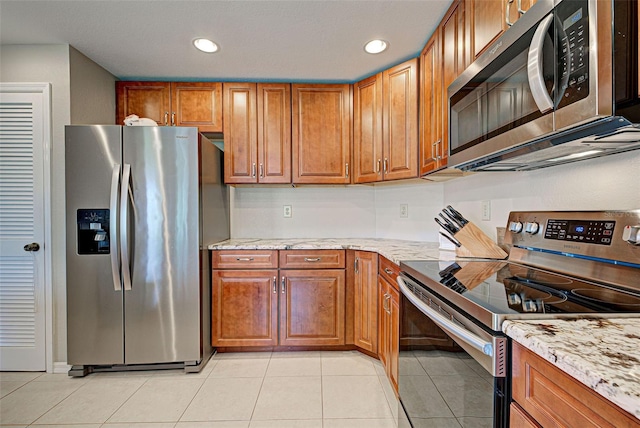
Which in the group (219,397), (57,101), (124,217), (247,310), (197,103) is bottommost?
(219,397)

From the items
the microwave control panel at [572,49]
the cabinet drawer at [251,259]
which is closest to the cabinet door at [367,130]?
the cabinet drawer at [251,259]

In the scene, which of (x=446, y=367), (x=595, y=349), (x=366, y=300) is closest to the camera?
(x=595, y=349)

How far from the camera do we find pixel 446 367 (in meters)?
0.95

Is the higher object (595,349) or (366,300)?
(595,349)

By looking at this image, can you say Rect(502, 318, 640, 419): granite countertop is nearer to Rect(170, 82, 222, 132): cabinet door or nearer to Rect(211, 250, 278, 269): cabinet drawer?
Rect(211, 250, 278, 269): cabinet drawer

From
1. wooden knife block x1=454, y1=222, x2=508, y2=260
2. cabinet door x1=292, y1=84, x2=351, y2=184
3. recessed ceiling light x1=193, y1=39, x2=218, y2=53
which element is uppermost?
recessed ceiling light x1=193, y1=39, x2=218, y2=53

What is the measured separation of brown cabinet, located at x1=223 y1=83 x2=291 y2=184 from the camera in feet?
8.16

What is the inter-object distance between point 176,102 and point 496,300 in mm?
2683

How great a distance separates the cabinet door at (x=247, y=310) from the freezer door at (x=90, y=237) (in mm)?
677

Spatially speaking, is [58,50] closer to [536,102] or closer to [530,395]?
[536,102]

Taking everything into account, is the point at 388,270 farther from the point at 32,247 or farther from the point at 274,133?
the point at 32,247

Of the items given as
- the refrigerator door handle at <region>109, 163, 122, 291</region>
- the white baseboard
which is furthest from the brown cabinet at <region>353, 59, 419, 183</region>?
the white baseboard

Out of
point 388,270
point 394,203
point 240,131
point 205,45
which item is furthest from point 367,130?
point 205,45

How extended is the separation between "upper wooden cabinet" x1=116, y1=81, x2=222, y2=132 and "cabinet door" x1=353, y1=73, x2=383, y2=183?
1.18 metres
